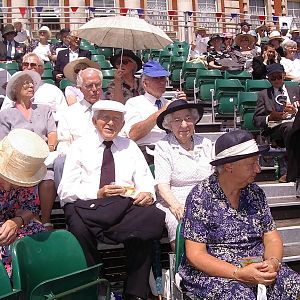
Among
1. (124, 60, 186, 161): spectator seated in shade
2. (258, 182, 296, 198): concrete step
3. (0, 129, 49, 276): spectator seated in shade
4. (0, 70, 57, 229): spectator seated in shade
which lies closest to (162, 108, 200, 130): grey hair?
(124, 60, 186, 161): spectator seated in shade

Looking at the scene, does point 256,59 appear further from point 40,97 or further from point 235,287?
point 235,287

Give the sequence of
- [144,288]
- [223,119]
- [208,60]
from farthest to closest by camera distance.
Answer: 1. [208,60]
2. [223,119]
3. [144,288]

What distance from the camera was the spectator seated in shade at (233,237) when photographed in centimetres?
289

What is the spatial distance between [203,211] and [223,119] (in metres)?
5.07

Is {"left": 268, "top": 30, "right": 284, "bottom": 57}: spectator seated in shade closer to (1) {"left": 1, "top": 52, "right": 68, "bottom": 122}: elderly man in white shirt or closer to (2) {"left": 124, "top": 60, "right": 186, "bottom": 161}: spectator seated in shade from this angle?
(1) {"left": 1, "top": 52, "right": 68, "bottom": 122}: elderly man in white shirt

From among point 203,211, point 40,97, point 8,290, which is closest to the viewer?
point 8,290

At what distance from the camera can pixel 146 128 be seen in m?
4.81

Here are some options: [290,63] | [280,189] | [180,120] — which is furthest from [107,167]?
[290,63]

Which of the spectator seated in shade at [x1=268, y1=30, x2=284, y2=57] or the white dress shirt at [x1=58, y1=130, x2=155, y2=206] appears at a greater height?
the spectator seated in shade at [x1=268, y1=30, x2=284, y2=57]

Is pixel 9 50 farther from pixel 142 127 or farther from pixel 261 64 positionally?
pixel 142 127

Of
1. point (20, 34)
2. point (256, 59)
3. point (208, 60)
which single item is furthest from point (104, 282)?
point (20, 34)

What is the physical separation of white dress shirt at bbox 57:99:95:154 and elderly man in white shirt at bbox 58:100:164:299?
1.95ft

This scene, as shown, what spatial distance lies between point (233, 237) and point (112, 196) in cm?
110

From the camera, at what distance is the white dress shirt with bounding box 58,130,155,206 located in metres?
3.95
